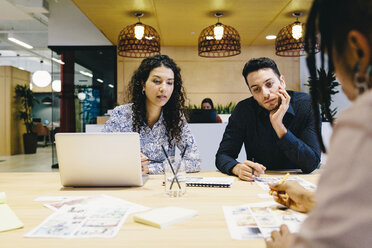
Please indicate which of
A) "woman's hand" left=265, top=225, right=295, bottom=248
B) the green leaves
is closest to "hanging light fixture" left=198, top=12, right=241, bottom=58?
"woman's hand" left=265, top=225, right=295, bottom=248

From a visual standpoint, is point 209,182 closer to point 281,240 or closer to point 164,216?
point 164,216

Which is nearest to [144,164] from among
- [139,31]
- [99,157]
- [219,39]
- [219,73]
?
[99,157]

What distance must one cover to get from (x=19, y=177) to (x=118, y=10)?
11.5ft

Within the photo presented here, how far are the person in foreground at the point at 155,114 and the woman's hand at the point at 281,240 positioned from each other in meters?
1.36

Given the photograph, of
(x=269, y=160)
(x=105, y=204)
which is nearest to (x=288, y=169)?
(x=269, y=160)

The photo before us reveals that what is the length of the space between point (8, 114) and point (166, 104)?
874 cm

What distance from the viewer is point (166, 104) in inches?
98.2

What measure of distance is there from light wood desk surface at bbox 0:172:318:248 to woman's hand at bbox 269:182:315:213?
0.46ft

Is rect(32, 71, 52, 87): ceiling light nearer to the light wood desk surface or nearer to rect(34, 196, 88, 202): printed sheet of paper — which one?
the light wood desk surface

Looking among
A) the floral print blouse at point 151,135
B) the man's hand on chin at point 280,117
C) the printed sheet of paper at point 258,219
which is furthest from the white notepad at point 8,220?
the man's hand on chin at point 280,117

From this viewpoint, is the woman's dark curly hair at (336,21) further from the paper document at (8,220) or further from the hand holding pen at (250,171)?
the hand holding pen at (250,171)

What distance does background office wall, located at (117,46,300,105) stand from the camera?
7379 millimetres

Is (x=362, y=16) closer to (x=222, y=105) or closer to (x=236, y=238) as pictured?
(x=236, y=238)

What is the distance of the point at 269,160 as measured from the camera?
2.12 m
